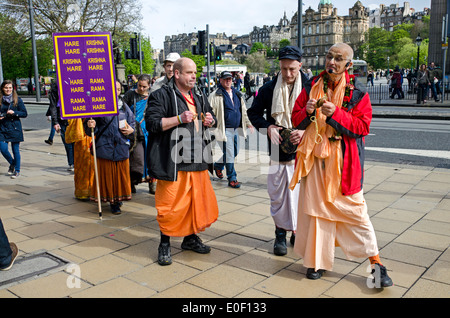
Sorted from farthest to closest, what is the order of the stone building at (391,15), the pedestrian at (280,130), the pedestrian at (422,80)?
the stone building at (391,15) → the pedestrian at (422,80) → the pedestrian at (280,130)

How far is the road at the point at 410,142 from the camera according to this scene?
9.08 m

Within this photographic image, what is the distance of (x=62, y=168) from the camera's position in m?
9.16

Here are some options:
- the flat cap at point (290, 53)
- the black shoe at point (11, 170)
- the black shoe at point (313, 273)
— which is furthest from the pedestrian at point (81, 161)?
the black shoe at point (313, 273)

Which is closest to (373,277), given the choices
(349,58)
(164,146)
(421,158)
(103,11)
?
(349,58)

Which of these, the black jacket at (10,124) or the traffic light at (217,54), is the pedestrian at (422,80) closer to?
the traffic light at (217,54)

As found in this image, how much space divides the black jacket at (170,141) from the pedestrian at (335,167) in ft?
3.42

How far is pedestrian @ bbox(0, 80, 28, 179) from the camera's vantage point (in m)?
8.39

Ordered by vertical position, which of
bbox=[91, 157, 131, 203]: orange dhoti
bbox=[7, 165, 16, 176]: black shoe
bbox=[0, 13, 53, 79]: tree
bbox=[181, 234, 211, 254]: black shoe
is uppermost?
bbox=[0, 13, 53, 79]: tree

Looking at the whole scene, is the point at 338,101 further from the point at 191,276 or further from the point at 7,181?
the point at 7,181

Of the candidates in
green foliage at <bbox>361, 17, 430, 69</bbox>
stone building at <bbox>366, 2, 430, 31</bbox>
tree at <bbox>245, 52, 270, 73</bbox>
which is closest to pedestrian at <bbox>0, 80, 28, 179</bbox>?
green foliage at <bbox>361, 17, 430, 69</bbox>

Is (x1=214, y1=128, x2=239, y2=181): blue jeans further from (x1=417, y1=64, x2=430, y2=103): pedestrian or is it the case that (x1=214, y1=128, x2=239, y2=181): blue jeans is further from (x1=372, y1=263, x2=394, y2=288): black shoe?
(x1=417, y1=64, x2=430, y2=103): pedestrian

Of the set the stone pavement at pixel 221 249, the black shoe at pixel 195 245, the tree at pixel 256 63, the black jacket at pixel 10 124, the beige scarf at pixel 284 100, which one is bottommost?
the stone pavement at pixel 221 249

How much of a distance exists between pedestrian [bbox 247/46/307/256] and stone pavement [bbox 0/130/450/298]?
361mm

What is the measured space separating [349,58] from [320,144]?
71cm
